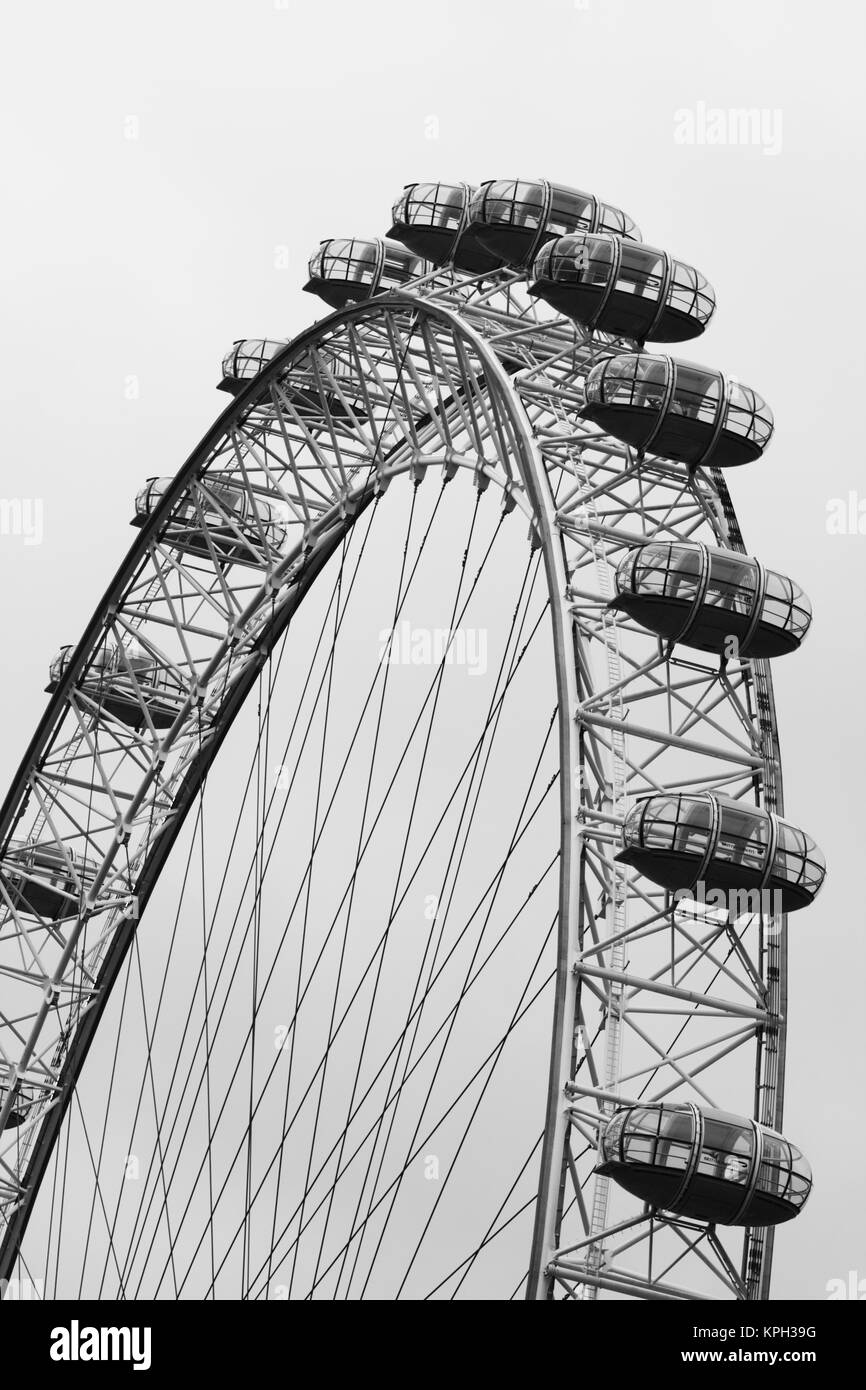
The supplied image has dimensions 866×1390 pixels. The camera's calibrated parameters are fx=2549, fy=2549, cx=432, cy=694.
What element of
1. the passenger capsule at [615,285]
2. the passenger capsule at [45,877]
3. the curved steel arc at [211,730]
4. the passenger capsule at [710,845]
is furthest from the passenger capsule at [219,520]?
the passenger capsule at [710,845]

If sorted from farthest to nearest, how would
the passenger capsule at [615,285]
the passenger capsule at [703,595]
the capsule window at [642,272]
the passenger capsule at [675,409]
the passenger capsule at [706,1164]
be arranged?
the capsule window at [642,272] → the passenger capsule at [615,285] → the passenger capsule at [675,409] → the passenger capsule at [703,595] → the passenger capsule at [706,1164]

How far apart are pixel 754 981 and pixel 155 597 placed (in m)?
20.5

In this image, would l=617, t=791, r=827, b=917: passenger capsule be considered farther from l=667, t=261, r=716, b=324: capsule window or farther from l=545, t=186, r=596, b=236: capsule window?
l=545, t=186, r=596, b=236: capsule window

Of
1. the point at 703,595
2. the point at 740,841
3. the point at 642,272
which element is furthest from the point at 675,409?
the point at 740,841

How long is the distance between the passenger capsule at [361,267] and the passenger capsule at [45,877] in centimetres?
1349

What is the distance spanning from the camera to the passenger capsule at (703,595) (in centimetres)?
3350

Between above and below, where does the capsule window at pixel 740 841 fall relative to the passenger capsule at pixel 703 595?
below

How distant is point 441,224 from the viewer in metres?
41.8

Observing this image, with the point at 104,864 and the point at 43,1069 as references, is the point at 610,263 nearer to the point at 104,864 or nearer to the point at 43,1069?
the point at 104,864

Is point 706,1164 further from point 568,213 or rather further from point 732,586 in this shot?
point 568,213

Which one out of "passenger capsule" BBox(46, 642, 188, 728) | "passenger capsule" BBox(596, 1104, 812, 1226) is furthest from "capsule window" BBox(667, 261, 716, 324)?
"passenger capsule" BBox(46, 642, 188, 728)

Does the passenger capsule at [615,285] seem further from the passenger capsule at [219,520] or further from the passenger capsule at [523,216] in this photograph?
the passenger capsule at [219,520]

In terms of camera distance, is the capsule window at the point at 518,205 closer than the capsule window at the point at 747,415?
No

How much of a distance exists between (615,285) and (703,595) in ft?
18.9
